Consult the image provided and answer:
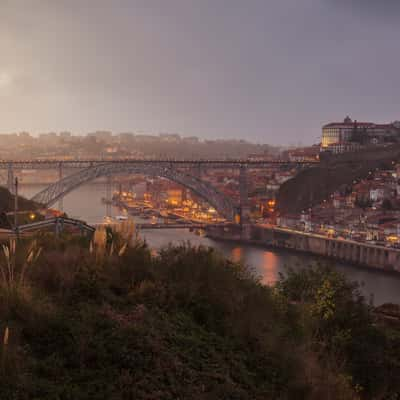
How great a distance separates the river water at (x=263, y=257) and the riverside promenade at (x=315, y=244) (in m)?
0.47

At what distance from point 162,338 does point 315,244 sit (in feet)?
45.5

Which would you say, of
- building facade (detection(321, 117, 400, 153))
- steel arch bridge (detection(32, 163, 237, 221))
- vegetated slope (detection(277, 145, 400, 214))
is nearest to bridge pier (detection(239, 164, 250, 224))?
steel arch bridge (detection(32, 163, 237, 221))

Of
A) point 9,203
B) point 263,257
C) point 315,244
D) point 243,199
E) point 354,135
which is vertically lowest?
point 263,257

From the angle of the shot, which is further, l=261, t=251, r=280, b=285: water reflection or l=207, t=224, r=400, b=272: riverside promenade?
l=207, t=224, r=400, b=272: riverside promenade

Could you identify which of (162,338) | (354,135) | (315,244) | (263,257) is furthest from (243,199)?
(162,338)

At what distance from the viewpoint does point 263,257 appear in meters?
14.2

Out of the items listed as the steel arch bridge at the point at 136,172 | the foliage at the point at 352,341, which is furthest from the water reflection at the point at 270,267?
the foliage at the point at 352,341

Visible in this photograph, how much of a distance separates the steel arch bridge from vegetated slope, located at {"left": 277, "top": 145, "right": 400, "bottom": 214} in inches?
98.0

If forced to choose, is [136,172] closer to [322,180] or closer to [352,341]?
[322,180]

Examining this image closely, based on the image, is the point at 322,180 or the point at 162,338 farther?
the point at 322,180

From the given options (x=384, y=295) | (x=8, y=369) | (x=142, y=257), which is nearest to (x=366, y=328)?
(x=142, y=257)

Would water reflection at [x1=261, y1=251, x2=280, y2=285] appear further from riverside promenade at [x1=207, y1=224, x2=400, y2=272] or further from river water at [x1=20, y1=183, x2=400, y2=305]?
riverside promenade at [x1=207, y1=224, x2=400, y2=272]

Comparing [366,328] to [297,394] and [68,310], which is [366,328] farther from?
[68,310]

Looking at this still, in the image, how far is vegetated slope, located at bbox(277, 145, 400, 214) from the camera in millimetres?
20234
